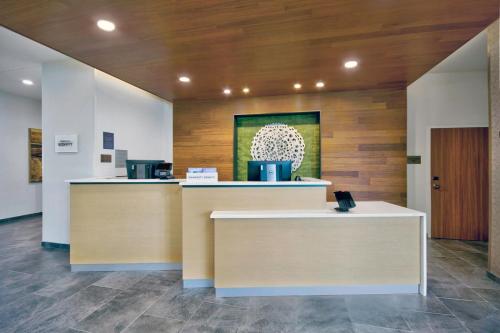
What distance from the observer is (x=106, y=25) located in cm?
244

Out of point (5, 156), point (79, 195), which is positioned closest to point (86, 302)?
point (79, 195)

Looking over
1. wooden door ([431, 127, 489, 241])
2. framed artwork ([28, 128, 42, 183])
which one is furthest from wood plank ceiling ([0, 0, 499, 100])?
framed artwork ([28, 128, 42, 183])

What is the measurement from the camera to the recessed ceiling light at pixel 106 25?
2.39 m

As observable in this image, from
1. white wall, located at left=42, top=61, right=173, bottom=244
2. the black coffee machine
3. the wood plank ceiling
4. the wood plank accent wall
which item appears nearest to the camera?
the wood plank ceiling

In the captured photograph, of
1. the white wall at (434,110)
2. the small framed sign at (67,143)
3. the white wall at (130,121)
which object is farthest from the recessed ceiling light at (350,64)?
the small framed sign at (67,143)

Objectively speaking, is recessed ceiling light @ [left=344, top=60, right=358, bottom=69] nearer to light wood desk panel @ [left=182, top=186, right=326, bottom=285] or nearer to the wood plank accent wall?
the wood plank accent wall

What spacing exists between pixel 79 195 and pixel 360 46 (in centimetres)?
424

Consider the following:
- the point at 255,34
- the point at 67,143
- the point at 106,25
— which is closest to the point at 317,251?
the point at 255,34

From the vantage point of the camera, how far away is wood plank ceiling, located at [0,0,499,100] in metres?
2.17

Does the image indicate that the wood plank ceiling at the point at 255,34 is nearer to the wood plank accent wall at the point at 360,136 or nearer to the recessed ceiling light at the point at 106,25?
the recessed ceiling light at the point at 106,25

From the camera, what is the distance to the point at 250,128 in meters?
5.26

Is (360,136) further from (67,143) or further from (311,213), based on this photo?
(67,143)

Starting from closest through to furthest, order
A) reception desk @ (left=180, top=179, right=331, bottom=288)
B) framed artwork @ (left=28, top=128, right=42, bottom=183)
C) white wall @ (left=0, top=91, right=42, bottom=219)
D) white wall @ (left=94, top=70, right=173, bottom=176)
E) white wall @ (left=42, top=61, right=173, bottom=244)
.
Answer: reception desk @ (left=180, top=179, right=331, bottom=288)
white wall @ (left=42, top=61, right=173, bottom=244)
white wall @ (left=94, top=70, right=173, bottom=176)
white wall @ (left=0, top=91, right=42, bottom=219)
framed artwork @ (left=28, top=128, right=42, bottom=183)

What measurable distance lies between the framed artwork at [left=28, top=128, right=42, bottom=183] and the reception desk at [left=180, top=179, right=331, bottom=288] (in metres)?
6.32
